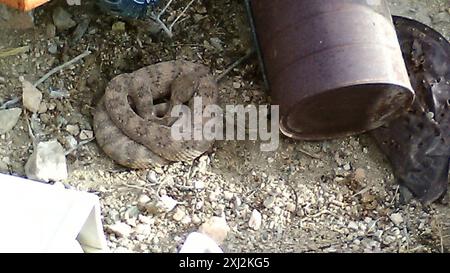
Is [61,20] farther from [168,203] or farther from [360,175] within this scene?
[360,175]

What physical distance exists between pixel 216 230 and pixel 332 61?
659mm

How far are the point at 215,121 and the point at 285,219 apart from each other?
0.46 meters

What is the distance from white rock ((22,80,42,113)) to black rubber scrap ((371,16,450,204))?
3.95 ft

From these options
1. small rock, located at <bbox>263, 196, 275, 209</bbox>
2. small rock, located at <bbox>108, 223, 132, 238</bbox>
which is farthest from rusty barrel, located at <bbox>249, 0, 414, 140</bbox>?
small rock, located at <bbox>108, 223, 132, 238</bbox>

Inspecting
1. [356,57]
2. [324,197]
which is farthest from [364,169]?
[356,57]

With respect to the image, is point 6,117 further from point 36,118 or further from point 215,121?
point 215,121

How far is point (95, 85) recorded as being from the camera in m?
3.24

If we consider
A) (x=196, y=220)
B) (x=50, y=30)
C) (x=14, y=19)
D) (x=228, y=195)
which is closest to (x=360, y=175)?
(x=228, y=195)

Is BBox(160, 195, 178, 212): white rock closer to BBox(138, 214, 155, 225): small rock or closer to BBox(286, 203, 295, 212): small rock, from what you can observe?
BBox(138, 214, 155, 225): small rock

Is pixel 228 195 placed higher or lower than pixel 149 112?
lower

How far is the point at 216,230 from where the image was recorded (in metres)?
2.82

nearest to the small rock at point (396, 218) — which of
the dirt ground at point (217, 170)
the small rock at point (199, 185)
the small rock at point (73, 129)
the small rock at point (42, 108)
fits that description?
the dirt ground at point (217, 170)

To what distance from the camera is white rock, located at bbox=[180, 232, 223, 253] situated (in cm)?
257
